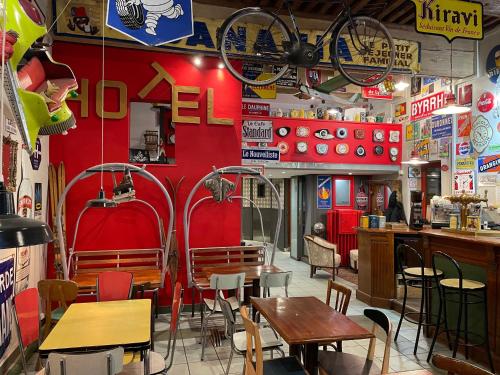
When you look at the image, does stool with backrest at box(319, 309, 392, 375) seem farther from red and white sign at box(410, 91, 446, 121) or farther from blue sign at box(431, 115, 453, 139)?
red and white sign at box(410, 91, 446, 121)

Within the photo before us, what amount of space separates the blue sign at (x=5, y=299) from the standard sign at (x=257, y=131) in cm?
533

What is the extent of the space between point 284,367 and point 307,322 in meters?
0.36

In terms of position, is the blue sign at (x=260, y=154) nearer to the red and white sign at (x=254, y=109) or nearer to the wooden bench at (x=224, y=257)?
the red and white sign at (x=254, y=109)

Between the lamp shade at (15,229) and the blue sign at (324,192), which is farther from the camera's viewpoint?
the blue sign at (324,192)

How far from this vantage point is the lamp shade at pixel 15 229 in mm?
1450

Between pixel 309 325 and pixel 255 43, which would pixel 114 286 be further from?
pixel 255 43

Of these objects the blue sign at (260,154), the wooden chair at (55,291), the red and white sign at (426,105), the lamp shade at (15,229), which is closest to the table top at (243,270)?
the wooden chair at (55,291)

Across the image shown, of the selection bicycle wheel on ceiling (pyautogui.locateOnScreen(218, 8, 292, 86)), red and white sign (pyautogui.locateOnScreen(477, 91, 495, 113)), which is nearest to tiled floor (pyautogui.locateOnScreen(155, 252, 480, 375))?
bicycle wheel on ceiling (pyautogui.locateOnScreen(218, 8, 292, 86))

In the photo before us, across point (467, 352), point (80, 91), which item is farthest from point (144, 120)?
point (467, 352)

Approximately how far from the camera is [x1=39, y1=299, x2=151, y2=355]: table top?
2.52 metres

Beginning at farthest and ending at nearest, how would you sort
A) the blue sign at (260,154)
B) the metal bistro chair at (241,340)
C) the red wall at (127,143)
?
the blue sign at (260,154) → the red wall at (127,143) → the metal bistro chair at (241,340)

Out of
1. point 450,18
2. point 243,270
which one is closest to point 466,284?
point 243,270

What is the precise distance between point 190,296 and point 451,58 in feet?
18.6

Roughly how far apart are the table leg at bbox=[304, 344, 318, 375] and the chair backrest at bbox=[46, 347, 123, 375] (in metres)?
1.34
